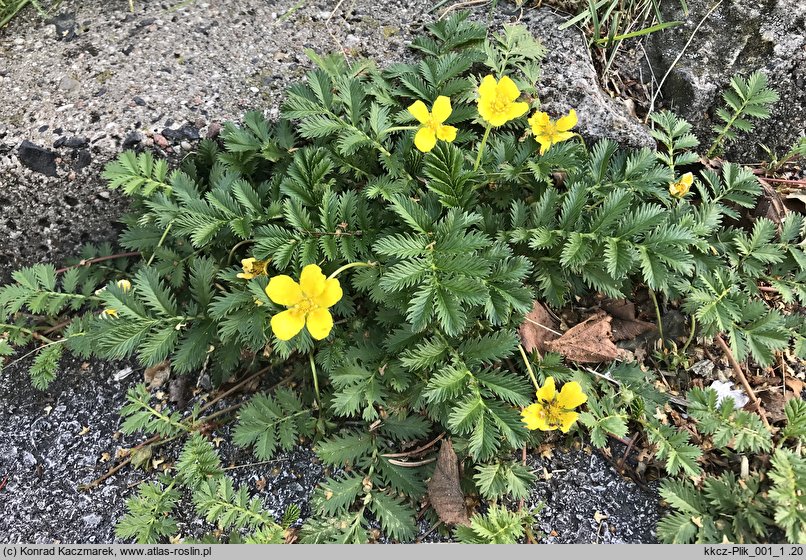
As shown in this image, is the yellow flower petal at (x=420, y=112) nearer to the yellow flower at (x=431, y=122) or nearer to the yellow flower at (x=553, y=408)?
the yellow flower at (x=431, y=122)

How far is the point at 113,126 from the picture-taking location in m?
2.62

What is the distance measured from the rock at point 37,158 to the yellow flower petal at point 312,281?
5.09ft

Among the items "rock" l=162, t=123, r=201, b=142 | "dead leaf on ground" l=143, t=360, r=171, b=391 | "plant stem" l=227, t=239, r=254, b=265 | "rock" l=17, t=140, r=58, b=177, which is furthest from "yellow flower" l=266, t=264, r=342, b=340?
"rock" l=17, t=140, r=58, b=177

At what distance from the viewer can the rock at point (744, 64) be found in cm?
267

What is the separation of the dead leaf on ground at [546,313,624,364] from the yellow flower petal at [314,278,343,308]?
3.07 feet

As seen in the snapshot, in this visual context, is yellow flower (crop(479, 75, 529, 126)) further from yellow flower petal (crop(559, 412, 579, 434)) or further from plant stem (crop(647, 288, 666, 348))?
yellow flower petal (crop(559, 412, 579, 434))

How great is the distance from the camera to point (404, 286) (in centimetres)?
196

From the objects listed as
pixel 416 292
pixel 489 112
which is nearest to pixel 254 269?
pixel 416 292

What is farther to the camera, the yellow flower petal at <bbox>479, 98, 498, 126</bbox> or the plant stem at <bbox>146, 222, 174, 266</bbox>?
the plant stem at <bbox>146, 222, 174, 266</bbox>

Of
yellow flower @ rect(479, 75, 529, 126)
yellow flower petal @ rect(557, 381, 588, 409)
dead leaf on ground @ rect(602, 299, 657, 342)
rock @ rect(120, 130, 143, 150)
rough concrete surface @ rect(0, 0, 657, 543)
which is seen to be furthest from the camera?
rock @ rect(120, 130, 143, 150)

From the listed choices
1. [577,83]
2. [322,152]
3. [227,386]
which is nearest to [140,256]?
[227,386]

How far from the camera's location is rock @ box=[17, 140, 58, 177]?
2598 millimetres

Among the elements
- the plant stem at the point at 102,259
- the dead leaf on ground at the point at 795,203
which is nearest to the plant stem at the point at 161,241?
the plant stem at the point at 102,259

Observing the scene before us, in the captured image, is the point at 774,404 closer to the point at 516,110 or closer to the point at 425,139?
the point at 516,110
